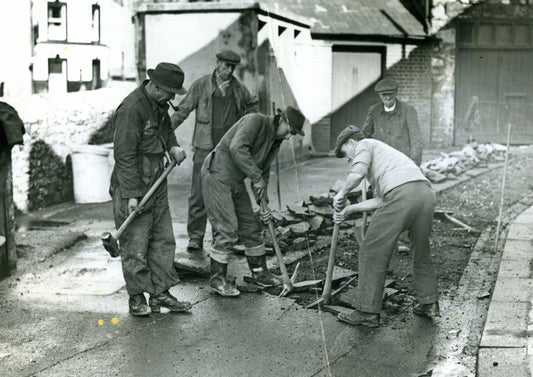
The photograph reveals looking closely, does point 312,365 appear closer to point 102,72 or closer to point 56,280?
point 56,280

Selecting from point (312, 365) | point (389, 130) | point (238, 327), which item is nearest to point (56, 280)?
point (238, 327)

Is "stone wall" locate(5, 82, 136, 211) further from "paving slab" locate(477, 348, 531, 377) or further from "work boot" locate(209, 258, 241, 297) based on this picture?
"paving slab" locate(477, 348, 531, 377)

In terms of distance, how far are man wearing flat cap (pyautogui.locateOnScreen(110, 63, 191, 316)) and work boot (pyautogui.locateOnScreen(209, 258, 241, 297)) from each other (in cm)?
54

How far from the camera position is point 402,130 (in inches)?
350

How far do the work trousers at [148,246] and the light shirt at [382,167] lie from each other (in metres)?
1.74

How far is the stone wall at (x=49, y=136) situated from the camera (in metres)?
11.3

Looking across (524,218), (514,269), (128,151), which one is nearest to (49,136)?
(128,151)

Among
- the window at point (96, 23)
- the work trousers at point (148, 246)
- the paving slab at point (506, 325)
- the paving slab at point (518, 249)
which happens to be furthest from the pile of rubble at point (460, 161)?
the work trousers at point (148, 246)

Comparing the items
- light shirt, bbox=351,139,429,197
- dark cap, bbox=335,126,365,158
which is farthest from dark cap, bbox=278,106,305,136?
light shirt, bbox=351,139,429,197

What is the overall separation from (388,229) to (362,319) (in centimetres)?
78

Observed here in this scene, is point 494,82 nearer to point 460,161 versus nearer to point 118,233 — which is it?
point 460,161

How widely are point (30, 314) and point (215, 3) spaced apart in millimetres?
8639

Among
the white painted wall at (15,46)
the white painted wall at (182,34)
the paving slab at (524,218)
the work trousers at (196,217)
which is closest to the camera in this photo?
the work trousers at (196,217)

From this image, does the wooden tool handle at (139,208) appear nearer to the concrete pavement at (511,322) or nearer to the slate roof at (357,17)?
the concrete pavement at (511,322)
